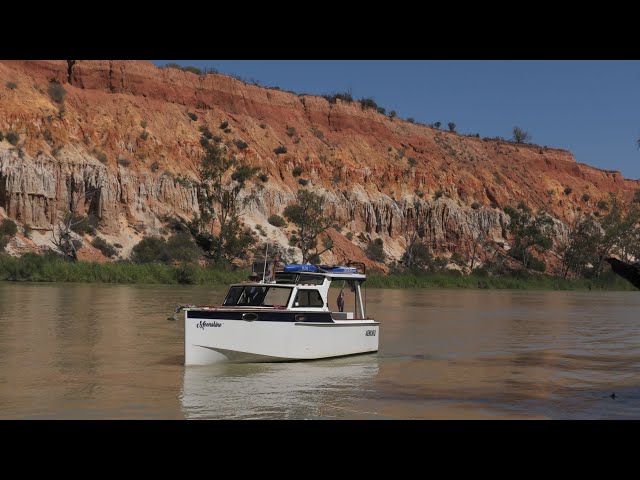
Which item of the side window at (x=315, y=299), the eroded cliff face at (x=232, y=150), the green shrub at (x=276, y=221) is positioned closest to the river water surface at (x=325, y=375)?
the side window at (x=315, y=299)

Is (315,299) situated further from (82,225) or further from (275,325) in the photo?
(82,225)

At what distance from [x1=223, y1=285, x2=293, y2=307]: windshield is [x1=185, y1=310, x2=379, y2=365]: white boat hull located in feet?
2.77

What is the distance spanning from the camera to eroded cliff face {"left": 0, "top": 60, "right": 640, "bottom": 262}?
58750mm

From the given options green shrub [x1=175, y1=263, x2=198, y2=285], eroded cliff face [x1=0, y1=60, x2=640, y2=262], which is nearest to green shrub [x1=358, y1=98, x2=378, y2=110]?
eroded cliff face [x1=0, y1=60, x2=640, y2=262]

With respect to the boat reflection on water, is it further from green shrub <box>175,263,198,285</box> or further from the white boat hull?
green shrub <box>175,263,198,285</box>

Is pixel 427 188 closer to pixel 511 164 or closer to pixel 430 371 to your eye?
pixel 511 164

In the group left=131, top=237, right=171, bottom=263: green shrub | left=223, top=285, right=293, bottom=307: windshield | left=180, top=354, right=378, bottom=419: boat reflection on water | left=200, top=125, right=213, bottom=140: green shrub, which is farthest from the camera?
left=200, top=125, right=213, bottom=140: green shrub

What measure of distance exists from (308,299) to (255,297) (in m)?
1.17

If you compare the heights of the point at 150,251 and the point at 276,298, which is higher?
the point at 150,251

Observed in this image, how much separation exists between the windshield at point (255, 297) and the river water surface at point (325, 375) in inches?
58.5

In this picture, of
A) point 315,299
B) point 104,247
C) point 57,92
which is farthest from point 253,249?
point 315,299

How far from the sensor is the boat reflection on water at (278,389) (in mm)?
12281

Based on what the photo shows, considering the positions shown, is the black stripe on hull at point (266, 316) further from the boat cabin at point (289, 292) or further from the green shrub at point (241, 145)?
the green shrub at point (241, 145)

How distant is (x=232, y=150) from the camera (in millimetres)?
73312
